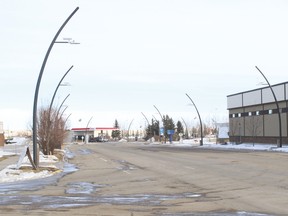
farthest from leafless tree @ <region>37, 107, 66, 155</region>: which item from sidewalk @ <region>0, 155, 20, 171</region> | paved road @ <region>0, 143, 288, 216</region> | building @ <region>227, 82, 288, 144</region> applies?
building @ <region>227, 82, 288, 144</region>

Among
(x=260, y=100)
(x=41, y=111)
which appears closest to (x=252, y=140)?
(x=260, y=100)

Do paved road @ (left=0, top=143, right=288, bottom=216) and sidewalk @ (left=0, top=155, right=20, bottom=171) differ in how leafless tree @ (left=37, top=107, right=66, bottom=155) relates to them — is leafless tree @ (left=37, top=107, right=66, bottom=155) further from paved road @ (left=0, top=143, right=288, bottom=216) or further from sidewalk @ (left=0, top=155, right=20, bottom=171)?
paved road @ (left=0, top=143, right=288, bottom=216)

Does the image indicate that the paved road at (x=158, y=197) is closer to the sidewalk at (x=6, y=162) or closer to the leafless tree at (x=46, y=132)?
the sidewalk at (x=6, y=162)

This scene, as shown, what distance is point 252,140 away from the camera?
66062 millimetres

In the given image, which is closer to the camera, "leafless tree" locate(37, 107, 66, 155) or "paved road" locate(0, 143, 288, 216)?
"paved road" locate(0, 143, 288, 216)

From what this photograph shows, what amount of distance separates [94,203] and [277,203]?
4.38 meters

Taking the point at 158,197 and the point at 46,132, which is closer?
the point at 158,197

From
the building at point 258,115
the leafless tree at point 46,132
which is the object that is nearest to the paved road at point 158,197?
the leafless tree at point 46,132

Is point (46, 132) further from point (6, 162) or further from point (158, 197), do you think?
point (158, 197)

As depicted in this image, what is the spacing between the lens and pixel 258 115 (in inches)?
2552

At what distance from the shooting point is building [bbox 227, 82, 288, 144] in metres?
58.0

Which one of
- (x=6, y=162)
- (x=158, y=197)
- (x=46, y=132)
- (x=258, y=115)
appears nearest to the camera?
(x=158, y=197)

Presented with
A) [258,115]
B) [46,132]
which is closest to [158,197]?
[46,132]

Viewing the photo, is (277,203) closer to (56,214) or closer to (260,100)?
(56,214)
